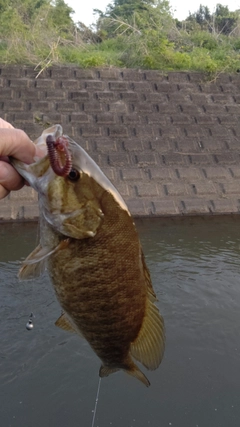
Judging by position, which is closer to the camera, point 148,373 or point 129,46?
point 148,373

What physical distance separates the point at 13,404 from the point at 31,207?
15.1 feet

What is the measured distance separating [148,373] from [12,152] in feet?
9.99

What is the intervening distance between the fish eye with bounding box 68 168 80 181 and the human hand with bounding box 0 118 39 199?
0.17 m

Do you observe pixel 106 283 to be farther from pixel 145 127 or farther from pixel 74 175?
pixel 145 127

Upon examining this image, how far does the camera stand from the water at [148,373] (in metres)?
3.97

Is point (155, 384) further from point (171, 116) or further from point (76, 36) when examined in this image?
point (76, 36)

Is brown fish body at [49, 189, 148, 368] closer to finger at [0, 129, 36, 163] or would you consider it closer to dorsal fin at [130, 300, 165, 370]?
dorsal fin at [130, 300, 165, 370]

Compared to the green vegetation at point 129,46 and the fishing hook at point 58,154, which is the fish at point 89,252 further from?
the green vegetation at point 129,46

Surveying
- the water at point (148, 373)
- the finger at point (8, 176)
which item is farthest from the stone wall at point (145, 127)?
the finger at point (8, 176)

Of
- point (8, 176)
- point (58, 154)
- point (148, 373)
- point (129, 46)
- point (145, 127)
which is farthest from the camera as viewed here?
point (129, 46)

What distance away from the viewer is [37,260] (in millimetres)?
1903

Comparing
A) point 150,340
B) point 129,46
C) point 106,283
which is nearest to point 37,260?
point 106,283

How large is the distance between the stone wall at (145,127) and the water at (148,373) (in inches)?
95.9

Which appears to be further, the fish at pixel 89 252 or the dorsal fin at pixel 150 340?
the dorsal fin at pixel 150 340
